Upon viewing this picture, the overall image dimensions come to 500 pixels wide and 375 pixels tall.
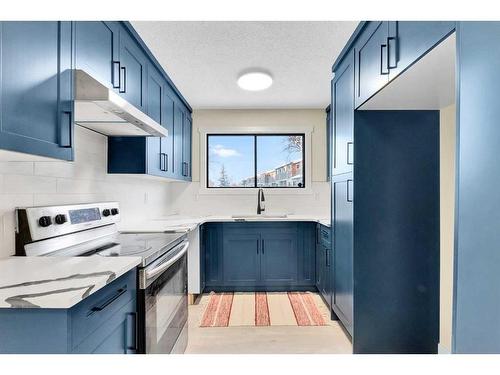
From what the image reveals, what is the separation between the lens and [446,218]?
1.97 meters

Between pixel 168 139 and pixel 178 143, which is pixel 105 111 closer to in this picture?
pixel 168 139

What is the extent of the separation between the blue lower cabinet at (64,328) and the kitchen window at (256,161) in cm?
302

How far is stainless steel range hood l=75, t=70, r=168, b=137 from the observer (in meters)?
1.30

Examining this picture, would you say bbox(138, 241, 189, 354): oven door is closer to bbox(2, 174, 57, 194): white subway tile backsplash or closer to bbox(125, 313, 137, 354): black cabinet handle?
bbox(125, 313, 137, 354): black cabinet handle

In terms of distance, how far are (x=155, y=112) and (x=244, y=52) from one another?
88 cm

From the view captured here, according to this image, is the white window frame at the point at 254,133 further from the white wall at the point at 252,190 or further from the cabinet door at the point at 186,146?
the cabinet door at the point at 186,146

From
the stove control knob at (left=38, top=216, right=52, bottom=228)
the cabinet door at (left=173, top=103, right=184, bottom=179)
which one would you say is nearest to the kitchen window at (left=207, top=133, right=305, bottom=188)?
the cabinet door at (left=173, top=103, right=184, bottom=179)

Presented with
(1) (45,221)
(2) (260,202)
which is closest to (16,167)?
(1) (45,221)

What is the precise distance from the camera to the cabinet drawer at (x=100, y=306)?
2.95 feet

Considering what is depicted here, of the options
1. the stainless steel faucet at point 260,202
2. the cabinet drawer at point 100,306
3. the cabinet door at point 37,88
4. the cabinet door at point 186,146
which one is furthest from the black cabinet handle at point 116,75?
the stainless steel faucet at point 260,202

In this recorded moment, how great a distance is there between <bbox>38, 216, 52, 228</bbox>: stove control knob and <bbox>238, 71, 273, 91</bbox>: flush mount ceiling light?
1.95 m

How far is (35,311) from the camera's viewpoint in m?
0.86

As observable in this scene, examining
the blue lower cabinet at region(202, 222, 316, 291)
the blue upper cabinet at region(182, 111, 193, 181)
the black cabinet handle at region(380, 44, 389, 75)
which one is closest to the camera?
the black cabinet handle at region(380, 44, 389, 75)
